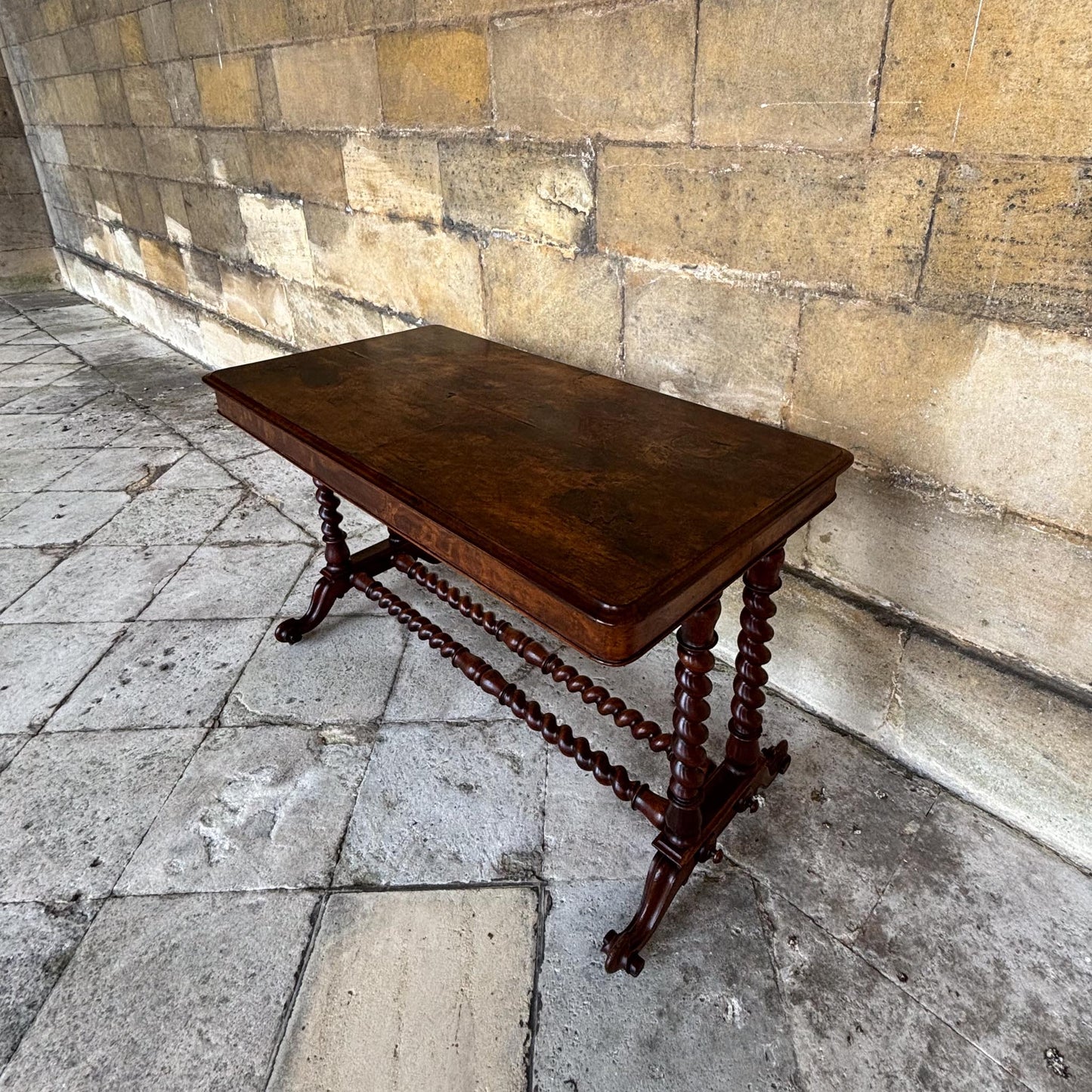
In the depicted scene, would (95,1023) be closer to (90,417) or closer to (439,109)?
(439,109)

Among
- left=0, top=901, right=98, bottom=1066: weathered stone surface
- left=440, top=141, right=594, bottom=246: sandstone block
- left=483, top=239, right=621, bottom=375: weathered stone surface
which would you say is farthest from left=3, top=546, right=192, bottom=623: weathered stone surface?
left=440, top=141, right=594, bottom=246: sandstone block

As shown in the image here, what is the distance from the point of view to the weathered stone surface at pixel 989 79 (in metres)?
1.24

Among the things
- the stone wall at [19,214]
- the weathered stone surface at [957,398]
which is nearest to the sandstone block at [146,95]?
the stone wall at [19,214]

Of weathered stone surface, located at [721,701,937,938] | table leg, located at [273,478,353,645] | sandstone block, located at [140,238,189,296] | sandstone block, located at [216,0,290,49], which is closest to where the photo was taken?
weathered stone surface, located at [721,701,937,938]

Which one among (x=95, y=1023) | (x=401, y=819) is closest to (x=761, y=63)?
(x=401, y=819)

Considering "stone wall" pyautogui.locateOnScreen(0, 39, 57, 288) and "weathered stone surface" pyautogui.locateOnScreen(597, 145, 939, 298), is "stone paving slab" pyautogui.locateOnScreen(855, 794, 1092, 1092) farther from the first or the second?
"stone wall" pyautogui.locateOnScreen(0, 39, 57, 288)

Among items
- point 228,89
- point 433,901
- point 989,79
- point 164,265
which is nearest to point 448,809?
point 433,901

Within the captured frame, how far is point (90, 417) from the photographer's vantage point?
4184 millimetres

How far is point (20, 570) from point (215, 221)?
2309mm

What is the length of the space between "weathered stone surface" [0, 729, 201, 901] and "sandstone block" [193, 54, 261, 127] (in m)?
2.77

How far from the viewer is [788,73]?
1.55 m

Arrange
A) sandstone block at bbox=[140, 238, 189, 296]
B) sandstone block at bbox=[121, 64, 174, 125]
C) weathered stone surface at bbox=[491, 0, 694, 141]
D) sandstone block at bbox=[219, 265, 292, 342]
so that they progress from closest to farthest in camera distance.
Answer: weathered stone surface at bbox=[491, 0, 694, 141], sandstone block at bbox=[219, 265, 292, 342], sandstone block at bbox=[121, 64, 174, 125], sandstone block at bbox=[140, 238, 189, 296]

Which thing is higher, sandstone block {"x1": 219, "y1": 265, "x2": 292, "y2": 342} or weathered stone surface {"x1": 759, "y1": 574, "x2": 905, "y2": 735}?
sandstone block {"x1": 219, "y1": 265, "x2": 292, "y2": 342}

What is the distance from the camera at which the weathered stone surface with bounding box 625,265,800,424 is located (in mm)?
1774
